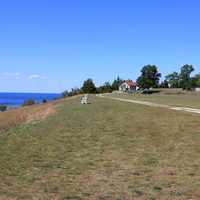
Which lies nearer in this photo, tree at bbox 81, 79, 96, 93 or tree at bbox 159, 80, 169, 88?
tree at bbox 81, 79, 96, 93

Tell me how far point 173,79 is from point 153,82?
23175 mm

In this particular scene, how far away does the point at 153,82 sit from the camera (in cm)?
14975

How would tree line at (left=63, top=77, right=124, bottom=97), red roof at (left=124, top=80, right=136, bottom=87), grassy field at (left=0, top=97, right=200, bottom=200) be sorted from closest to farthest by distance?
grassy field at (left=0, top=97, right=200, bottom=200) → tree line at (left=63, top=77, right=124, bottom=97) → red roof at (left=124, top=80, right=136, bottom=87)

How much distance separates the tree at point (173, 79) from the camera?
168625 millimetres

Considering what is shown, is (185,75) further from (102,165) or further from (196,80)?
(102,165)

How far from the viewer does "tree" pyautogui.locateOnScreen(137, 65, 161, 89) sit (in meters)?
148

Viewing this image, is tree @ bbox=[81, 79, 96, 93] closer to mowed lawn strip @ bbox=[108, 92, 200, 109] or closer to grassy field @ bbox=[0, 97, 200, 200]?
mowed lawn strip @ bbox=[108, 92, 200, 109]

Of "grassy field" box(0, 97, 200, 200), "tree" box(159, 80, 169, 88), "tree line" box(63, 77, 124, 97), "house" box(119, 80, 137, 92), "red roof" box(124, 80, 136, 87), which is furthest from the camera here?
"red roof" box(124, 80, 136, 87)

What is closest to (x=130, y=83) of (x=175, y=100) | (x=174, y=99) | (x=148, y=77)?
(x=148, y=77)

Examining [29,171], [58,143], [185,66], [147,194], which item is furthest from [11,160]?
[185,66]

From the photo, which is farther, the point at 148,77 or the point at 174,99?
the point at 148,77

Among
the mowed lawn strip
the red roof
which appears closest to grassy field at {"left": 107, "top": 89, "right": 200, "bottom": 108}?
the mowed lawn strip

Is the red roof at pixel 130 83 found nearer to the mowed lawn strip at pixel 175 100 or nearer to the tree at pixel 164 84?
the tree at pixel 164 84

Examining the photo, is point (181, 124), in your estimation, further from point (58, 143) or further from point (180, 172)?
point (180, 172)
